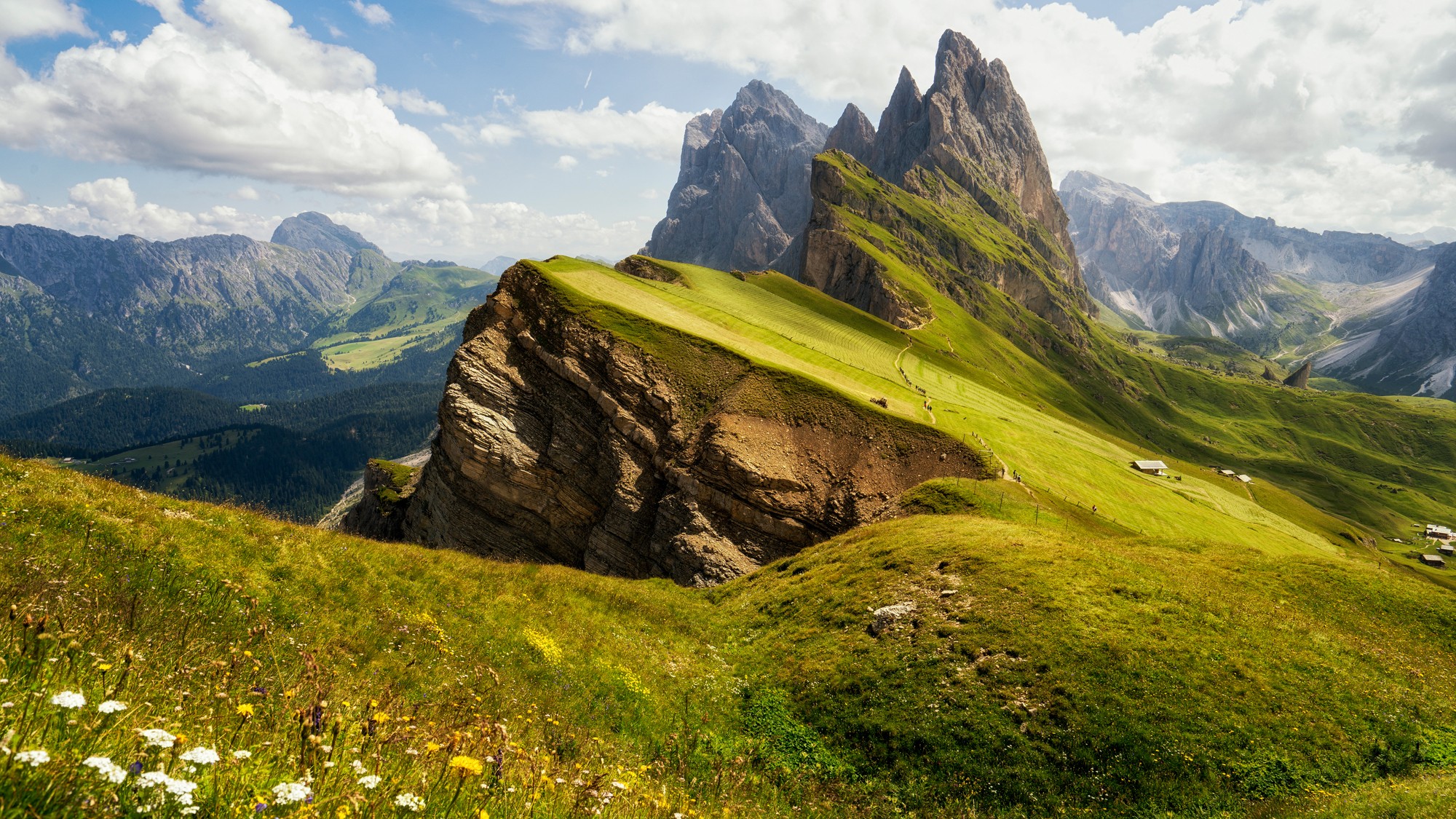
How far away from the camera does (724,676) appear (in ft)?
69.3

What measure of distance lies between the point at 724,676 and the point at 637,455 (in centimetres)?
3194

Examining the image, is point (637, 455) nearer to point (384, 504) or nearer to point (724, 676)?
point (724, 676)

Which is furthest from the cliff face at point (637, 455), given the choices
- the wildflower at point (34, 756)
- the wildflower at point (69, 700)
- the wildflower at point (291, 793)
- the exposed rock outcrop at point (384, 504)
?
the wildflower at point (34, 756)

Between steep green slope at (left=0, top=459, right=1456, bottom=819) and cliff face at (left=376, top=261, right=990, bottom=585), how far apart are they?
21.1 m

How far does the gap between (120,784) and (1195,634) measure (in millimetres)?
24648

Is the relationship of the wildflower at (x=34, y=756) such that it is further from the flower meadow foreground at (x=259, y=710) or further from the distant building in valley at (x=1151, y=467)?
the distant building in valley at (x=1151, y=467)

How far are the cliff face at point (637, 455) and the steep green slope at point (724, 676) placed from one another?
2111 centimetres

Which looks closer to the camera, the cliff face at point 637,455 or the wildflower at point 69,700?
the wildflower at point 69,700

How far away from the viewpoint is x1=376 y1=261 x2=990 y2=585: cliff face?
46.9 m

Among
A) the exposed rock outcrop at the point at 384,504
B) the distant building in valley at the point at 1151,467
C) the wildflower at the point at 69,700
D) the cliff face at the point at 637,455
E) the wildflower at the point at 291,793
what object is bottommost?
the exposed rock outcrop at the point at 384,504

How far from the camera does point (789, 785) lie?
15641 mm

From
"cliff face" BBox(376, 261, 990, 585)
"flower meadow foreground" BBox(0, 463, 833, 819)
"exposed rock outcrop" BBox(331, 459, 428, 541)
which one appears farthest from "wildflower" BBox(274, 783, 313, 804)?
"exposed rock outcrop" BBox(331, 459, 428, 541)

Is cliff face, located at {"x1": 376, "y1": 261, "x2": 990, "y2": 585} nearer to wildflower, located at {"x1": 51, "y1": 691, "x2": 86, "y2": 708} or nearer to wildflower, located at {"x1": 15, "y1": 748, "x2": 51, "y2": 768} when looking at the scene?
wildflower, located at {"x1": 51, "y1": 691, "x2": 86, "y2": 708}

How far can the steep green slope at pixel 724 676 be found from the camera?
697 cm
